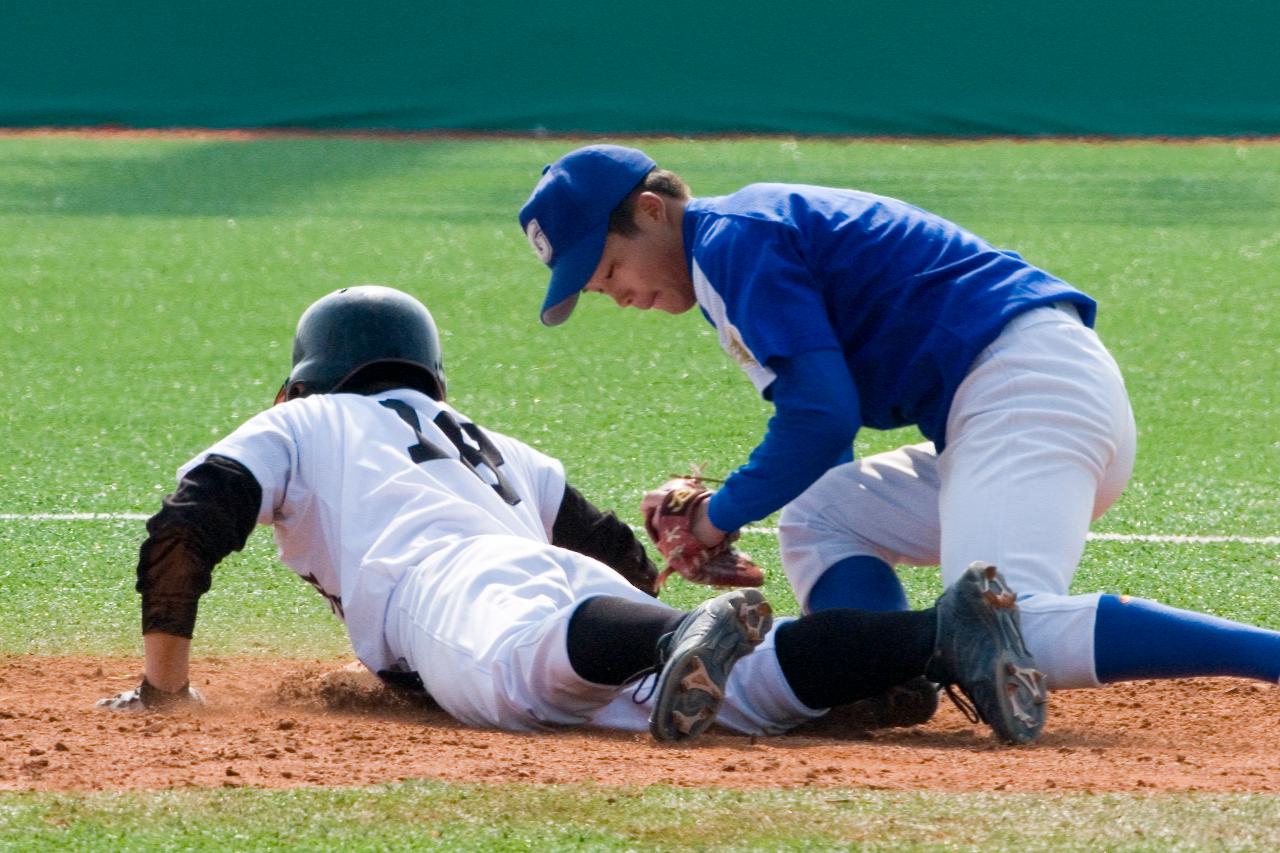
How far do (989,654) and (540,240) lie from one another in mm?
1314

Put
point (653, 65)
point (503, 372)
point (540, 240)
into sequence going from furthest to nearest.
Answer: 1. point (653, 65)
2. point (503, 372)
3. point (540, 240)

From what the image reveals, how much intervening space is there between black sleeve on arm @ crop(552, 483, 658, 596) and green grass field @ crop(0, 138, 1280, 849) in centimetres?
72

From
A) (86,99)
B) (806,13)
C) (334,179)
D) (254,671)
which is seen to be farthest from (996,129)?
(254,671)

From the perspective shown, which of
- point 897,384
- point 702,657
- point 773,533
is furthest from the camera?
point 773,533

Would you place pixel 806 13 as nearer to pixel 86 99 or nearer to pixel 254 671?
pixel 86 99

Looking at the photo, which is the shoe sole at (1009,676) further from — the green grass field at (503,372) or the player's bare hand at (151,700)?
the player's bare hand at (151,700)

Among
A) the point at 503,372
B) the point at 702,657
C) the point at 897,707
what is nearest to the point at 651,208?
the point at 702,657

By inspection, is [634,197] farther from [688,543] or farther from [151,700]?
[151,700]

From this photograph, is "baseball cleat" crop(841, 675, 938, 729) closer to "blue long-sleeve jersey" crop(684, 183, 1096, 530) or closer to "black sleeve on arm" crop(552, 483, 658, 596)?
"blue long-sleeve jersey" crop(684, 183, 1096, 530)

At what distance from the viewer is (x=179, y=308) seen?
9031 millimetres

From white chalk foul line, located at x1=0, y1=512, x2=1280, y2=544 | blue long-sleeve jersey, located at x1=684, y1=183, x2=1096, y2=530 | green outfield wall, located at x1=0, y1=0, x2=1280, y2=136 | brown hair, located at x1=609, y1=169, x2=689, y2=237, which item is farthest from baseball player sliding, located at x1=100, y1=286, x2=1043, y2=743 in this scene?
green outfield wall, located at x1=0, y1=0, x2=1280, y2=136

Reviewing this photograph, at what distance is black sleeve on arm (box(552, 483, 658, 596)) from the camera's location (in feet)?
13.3

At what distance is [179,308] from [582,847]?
701 cm

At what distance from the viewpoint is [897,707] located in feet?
11.5
